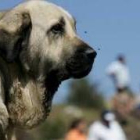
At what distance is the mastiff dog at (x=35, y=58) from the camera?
22.9ft

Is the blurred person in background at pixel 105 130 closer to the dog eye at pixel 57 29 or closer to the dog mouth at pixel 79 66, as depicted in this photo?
the dog mouth at pixel 79 66

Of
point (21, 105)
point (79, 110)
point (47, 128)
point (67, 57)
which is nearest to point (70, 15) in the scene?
point (67, 57)

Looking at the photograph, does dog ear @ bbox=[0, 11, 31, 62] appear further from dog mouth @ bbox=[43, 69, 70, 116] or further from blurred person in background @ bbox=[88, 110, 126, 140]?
blurred person in background @ bbox=[88, 110, 126, 140]

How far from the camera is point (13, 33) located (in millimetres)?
6898

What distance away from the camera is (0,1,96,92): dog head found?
702cm

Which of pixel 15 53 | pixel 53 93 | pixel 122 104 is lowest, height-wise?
pixel 122 104

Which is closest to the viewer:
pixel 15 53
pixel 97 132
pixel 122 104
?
pixel 15 53

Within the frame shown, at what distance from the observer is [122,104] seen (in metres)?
20.5

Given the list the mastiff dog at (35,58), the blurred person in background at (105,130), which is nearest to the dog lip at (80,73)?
the mastiff dog at (35,58)

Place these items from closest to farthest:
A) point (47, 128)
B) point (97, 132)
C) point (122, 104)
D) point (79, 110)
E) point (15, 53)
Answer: point (15, 53) < point (97, 132) < point (122, 104) < point (47, 128) < point (79, 110)

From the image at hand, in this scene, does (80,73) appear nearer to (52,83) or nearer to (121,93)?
(52,83)

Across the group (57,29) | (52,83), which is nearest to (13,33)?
(57,29)

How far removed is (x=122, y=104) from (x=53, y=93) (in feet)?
43.4

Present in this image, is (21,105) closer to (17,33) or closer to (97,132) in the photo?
(17,33)
